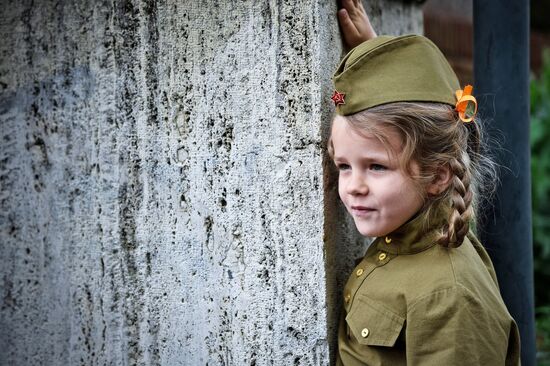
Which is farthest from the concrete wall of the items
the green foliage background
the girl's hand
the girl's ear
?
the green foliage background

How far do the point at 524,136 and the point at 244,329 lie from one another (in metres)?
1.17

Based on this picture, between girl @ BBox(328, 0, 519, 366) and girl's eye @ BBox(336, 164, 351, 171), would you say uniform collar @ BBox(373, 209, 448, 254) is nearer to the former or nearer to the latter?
girl @ BBox(328, 0, 519, 366)

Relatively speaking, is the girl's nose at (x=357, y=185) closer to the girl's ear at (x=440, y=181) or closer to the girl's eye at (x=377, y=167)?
the girl's eye at (x=377, y=167)

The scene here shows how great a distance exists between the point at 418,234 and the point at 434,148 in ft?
0.84

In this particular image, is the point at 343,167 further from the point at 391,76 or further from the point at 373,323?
the point at 373,323

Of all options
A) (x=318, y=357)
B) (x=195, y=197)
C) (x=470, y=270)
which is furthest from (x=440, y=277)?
(x=195, y=197)

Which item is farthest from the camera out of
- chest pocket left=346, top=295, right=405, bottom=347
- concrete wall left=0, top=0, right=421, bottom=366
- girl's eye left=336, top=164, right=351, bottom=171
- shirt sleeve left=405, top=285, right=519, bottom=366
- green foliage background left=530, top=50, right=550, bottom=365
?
green foliage background left=530, top=50, right=550, bottom=365

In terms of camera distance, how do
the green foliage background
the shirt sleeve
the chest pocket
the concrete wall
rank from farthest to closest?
1. the green foliage background
2. the concrete wall
3. the chest pocket
4. the shirt sleeve

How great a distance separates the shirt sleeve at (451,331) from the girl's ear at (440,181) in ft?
0.95

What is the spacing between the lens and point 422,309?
176cm

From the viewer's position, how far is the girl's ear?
6.19 feet

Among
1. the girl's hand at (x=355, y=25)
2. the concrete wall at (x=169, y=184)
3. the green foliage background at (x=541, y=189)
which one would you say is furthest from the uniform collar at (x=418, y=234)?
the green foliage background at (x=541, y=189)

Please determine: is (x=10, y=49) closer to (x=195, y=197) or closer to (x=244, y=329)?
(x=195, y=197)

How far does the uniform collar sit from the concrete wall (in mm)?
230
